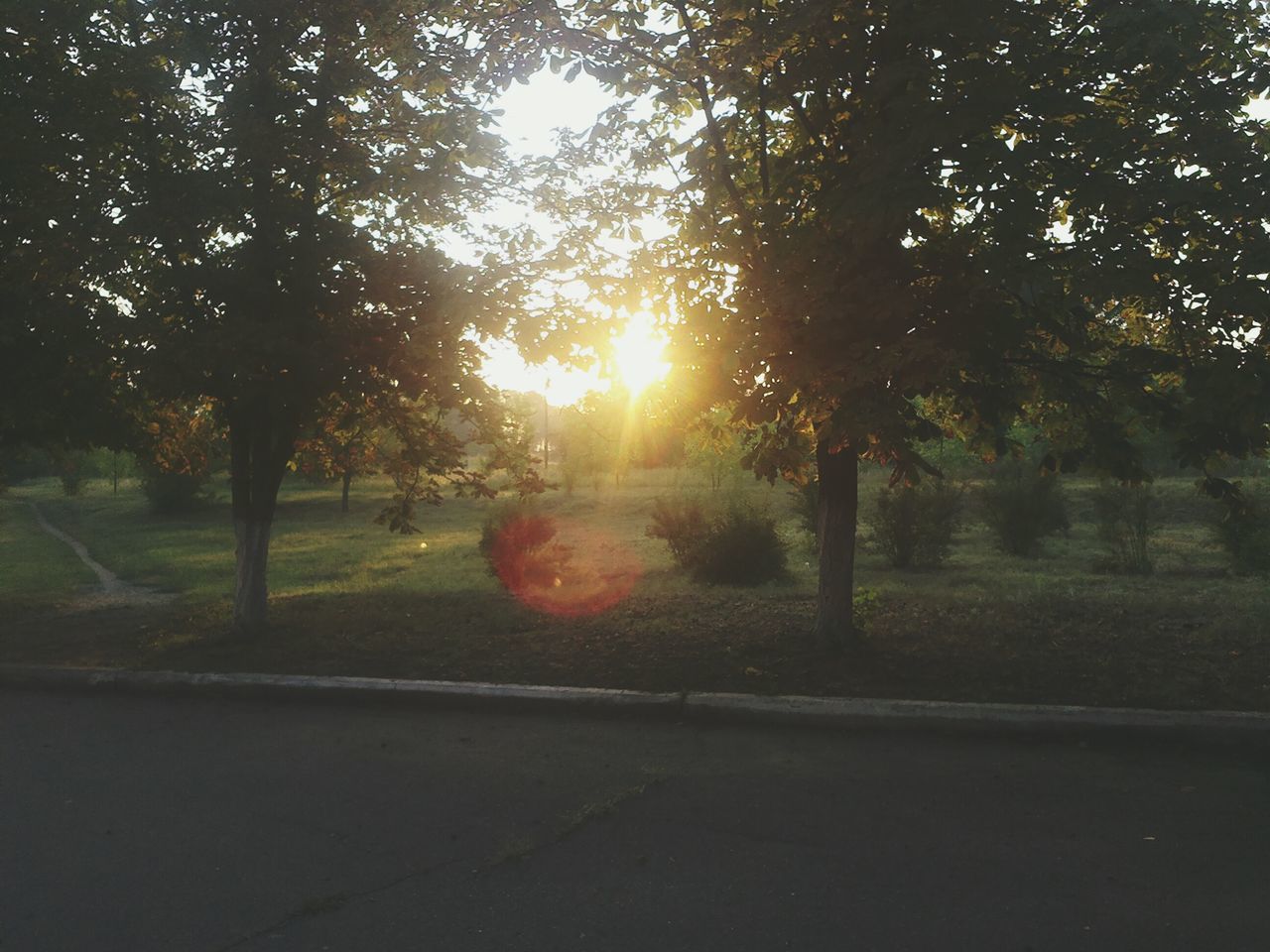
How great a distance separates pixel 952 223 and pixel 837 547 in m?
2.23

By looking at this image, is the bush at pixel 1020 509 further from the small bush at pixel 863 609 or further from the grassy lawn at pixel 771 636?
the small bush at pixel 863 609

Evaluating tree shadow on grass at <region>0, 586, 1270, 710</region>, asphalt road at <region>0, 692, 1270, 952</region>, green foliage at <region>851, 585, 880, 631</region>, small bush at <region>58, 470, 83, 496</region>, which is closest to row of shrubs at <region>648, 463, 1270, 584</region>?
tree shadow on grass at <region>0, 586, 1270, 710</region>

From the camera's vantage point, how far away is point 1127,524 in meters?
15.1

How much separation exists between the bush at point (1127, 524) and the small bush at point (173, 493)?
28227 millimetres

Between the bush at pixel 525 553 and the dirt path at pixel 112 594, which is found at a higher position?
the bush at pixel 525 553

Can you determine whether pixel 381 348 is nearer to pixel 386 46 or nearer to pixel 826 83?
pixel 386 46

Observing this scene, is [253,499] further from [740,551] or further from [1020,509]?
[1020,509]

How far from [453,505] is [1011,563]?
24330 millimetres

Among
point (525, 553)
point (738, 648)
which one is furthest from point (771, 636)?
point (525, 553)

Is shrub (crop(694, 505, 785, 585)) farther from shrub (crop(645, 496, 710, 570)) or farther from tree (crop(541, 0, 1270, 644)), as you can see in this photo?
tree (crop(541, 0, 1270, 644))

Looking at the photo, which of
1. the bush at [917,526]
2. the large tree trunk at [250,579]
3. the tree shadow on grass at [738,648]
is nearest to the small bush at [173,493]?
the bush at [917,526]

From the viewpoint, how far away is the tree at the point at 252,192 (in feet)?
24.3

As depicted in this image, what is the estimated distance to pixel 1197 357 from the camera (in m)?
6.03

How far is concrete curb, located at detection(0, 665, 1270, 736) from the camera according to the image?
5438 millimetres
